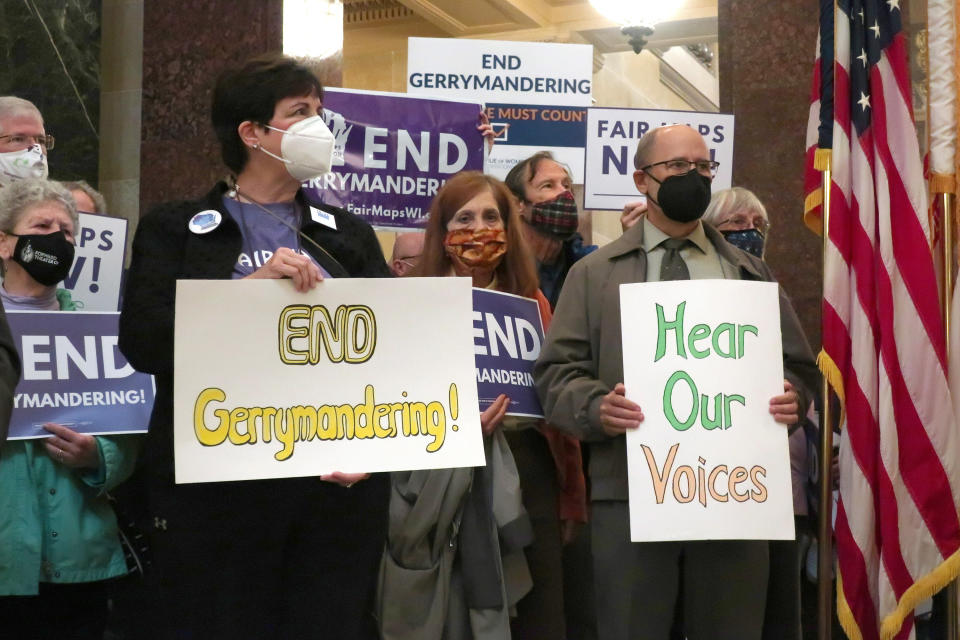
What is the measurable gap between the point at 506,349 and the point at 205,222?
4.20ft

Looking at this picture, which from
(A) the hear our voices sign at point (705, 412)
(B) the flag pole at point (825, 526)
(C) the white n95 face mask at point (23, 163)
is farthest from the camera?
(C) the white n95 face mask at point (23, 163)

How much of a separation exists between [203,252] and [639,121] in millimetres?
3213

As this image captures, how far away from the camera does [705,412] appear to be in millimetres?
3604

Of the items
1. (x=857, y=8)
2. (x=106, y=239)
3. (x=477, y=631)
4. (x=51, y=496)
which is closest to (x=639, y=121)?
(x=857, y=8)

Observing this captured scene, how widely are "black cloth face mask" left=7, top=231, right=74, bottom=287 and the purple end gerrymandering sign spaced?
143 cm

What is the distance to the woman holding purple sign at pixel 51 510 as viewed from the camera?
11.9ft

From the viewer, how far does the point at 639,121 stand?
587 centimetres

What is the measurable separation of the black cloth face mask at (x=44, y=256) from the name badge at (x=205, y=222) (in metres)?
1.08

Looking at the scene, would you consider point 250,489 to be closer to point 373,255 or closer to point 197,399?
point 197,399

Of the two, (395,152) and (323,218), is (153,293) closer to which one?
(323,218)

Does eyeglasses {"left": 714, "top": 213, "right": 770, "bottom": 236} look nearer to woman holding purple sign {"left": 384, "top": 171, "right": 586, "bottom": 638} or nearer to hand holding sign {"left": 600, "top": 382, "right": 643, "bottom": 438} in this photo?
woman holding purple sign {"left": 384, "top": 171, "right": 586, "bottom": 638}

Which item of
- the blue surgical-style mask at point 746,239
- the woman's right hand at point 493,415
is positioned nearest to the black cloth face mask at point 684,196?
the woman's right hand at point 493,415

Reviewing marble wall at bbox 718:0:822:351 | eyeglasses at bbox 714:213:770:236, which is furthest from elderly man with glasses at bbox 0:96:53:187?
marble wall at bbox 718:0:822:351

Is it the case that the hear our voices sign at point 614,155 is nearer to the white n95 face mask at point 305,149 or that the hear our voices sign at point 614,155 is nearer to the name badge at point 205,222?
the white n95 face mask at point 305,149
